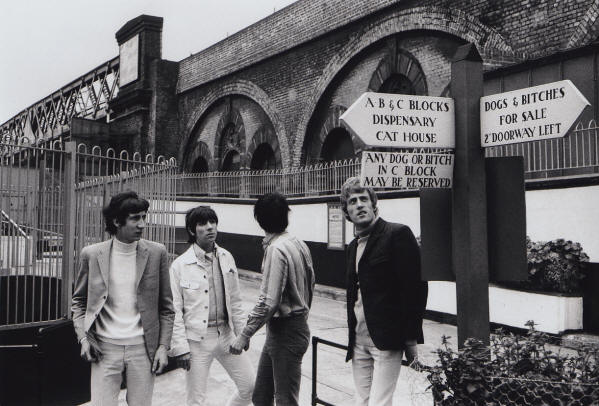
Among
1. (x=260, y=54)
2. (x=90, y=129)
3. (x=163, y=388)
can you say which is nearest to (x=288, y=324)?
(x=163, y=388)

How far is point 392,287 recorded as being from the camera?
337 cm

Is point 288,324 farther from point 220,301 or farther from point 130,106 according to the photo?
point 130,106

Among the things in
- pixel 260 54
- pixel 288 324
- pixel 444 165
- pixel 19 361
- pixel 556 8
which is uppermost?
pixel 260 54

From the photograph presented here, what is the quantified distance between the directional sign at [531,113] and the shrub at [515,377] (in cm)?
103

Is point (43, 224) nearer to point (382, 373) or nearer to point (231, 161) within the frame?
point (382, 373)

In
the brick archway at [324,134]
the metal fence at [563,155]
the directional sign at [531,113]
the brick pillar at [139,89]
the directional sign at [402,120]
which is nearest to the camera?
the directional sign at [531,113]

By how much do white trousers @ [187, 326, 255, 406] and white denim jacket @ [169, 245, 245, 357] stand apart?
69 millimetres

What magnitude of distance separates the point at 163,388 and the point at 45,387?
1.18 meters

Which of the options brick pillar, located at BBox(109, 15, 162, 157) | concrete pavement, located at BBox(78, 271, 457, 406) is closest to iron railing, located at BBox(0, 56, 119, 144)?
brick pillar, located at BBox(109, 15, 162, 157)

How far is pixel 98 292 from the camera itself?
3480 millimetres

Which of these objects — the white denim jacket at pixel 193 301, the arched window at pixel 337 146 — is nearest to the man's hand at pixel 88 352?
the white denim jacket at pixel 193 301

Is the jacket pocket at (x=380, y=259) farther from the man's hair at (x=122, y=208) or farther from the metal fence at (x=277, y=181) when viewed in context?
the metal fence at (x=277, y=181)

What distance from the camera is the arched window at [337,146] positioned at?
558 inches

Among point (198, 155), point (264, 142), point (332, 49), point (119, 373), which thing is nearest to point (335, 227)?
point (332, 49)
